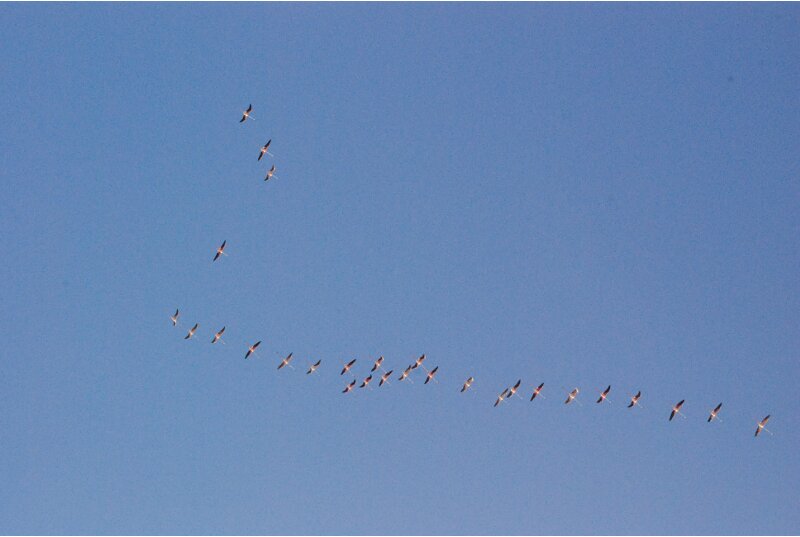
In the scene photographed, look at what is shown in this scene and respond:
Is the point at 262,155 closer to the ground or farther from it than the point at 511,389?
farther from it

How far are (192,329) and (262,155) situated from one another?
57.0 feet

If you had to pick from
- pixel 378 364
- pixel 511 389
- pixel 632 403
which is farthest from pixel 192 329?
pixel 632 403

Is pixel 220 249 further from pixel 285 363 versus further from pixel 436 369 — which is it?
pixel 436 369

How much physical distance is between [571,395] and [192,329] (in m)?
34.7

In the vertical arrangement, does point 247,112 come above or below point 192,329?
above

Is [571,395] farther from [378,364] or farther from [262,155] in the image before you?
[262,155]

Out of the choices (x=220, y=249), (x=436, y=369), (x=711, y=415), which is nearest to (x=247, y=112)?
(x=220, y=249)

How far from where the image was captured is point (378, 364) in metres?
130

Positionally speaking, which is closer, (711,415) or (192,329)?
(711,415)

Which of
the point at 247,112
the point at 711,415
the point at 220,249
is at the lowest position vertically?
the point at 711,415

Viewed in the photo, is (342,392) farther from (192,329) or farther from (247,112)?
(247,112)

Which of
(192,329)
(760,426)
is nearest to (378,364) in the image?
(192,329)

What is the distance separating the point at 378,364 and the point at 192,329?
1727cm

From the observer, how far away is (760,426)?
397ft
